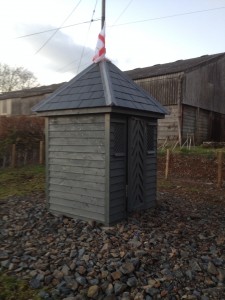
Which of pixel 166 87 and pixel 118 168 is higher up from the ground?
pixel 166 87

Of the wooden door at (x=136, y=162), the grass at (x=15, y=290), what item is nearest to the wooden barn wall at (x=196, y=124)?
the wooden door at (x=136, y=162)

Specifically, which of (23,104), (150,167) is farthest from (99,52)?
(23,104)

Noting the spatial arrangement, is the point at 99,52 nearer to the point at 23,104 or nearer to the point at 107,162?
the point at 107,162

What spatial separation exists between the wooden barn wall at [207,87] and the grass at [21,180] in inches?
482

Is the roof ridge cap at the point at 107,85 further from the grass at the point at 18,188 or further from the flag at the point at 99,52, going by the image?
the grass at the point at 18,188

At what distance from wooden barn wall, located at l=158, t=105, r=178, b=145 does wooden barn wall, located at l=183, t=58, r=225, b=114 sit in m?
1.09

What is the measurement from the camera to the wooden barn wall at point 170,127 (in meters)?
21.7

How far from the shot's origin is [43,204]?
8406 mm

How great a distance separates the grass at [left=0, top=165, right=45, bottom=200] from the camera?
10477 mm

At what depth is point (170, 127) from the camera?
72.3 ft

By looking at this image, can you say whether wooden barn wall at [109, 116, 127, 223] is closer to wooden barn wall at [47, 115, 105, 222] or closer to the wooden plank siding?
wooden barn wall at [47, 115, 105, 222]

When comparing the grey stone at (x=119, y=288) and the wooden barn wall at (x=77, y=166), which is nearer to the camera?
the grey stone at (x=119, y=288)

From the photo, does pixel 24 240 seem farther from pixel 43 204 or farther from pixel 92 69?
pixel 92 69

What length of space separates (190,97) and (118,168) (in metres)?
17.1
